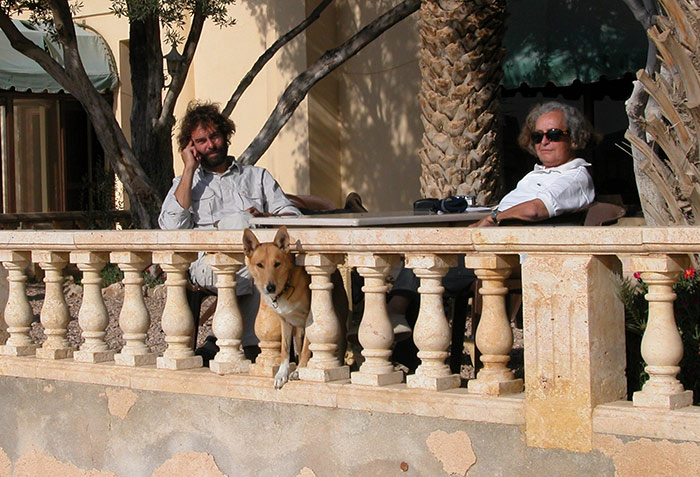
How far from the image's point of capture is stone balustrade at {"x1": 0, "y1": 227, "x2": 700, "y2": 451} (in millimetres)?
3779

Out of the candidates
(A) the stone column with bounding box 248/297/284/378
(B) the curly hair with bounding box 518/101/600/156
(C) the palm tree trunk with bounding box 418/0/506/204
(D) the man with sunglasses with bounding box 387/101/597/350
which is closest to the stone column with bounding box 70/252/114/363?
(A) the stone column with bounding box 248/297/284/378

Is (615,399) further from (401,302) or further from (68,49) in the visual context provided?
(68,49)

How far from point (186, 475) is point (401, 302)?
50.4 inches

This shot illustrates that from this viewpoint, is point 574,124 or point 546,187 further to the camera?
point 574,124

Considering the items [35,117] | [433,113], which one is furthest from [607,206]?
[35,117]

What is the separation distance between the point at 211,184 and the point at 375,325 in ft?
7.12

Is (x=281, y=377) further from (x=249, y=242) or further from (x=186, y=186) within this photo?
(x=186, y=186)

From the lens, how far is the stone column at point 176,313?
5000mm

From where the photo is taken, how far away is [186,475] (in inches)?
193

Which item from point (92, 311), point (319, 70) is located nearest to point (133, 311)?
point (92, 311)

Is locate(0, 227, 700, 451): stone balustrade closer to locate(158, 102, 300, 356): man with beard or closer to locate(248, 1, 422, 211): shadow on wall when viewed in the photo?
locate(158, 102, 300, 356): man with beard

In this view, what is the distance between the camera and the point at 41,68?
1502 centimetres

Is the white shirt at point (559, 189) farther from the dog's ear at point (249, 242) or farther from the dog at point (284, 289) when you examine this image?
the dog's ear at point (249, 242)

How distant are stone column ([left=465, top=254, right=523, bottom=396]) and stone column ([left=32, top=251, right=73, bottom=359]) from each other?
91.8 inches
